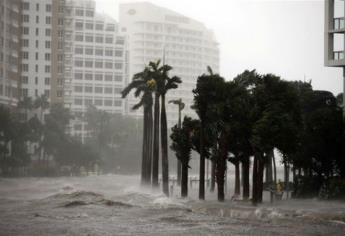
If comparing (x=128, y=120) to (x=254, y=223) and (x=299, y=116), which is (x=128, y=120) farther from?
(x=254, y=223)

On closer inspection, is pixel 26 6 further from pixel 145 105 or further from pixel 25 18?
pixel 145 105

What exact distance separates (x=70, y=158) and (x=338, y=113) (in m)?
84.3

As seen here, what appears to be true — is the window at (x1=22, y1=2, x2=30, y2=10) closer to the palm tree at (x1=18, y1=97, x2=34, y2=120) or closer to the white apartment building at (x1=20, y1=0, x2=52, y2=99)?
the white apartment building at (x1=20, y1=0, x2=52, y2=99)

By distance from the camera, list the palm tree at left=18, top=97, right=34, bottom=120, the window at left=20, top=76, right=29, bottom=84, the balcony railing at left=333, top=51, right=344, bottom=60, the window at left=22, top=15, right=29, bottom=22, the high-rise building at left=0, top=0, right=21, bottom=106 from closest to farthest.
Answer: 1. the balcony railing at left=333, top=51, right=344, bottom=60
2. the palm tree at left=18, top=97, right=34, bottom=120
3. the high-rise building at left=0, top=0, right=21, bottom=106
4. the window at left=22, top=15, right=29, bottom=22
5. the window at left=20, top=76, right=29, bottom=84

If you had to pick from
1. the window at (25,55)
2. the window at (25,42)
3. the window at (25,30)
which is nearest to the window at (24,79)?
the window at (25,55)

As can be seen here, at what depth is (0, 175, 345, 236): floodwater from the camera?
44.8m

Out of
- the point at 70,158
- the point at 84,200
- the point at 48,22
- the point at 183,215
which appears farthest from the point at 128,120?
the point at 183,215

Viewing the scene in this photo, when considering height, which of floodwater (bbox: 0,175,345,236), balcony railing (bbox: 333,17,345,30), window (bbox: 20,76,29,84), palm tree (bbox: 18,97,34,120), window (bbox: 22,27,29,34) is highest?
window (bbox: 22,27,29,34)

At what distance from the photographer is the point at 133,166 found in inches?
7116

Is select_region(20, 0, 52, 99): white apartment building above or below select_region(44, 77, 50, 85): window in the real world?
above

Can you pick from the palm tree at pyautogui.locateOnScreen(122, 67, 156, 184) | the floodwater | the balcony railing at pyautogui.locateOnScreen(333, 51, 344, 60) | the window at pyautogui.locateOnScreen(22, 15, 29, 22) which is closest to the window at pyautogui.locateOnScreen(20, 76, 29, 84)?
the window at pyautogui.locateOnScreen(22, 15, 29, 22)

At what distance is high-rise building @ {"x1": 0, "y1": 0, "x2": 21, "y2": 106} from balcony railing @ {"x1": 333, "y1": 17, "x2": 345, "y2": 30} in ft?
285

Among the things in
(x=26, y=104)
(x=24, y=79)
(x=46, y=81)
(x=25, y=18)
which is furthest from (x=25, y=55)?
(x=26, y=104)

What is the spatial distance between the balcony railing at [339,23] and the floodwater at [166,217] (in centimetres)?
2136
